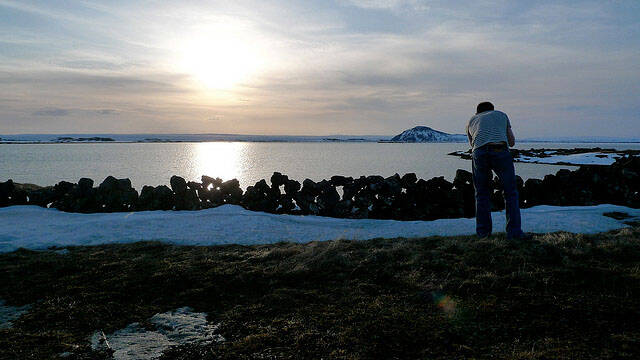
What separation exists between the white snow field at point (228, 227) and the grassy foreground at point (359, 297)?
117 centimetres

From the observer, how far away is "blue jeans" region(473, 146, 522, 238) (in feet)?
24.2

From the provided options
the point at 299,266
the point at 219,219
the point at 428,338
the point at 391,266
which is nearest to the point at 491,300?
the point at 428,338

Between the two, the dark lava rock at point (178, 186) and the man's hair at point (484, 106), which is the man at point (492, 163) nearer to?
the man's hair at point (484, 106)

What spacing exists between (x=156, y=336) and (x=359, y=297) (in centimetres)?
217

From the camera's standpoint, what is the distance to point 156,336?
3986 mm

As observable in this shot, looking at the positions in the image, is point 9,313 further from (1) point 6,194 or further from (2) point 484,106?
(1) point 6,194

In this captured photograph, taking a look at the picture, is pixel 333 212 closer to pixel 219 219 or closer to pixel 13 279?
pixel 219 219

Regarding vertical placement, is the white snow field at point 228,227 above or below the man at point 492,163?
below

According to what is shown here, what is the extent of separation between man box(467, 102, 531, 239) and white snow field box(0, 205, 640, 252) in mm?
1197

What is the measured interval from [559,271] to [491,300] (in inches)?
56.3

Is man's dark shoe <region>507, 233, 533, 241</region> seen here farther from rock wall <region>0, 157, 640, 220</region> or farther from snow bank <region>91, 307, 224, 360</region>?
snow bank <region>91, 307, 224, 360</region>

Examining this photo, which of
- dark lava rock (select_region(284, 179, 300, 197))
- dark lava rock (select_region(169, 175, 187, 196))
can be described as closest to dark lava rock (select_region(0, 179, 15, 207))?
dark lava rock (select_region(169, 175, 187, 196))

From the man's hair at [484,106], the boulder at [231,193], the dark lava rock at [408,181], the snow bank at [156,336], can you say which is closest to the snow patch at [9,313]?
the snow bank at [156,336]

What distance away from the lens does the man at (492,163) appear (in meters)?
7.42
